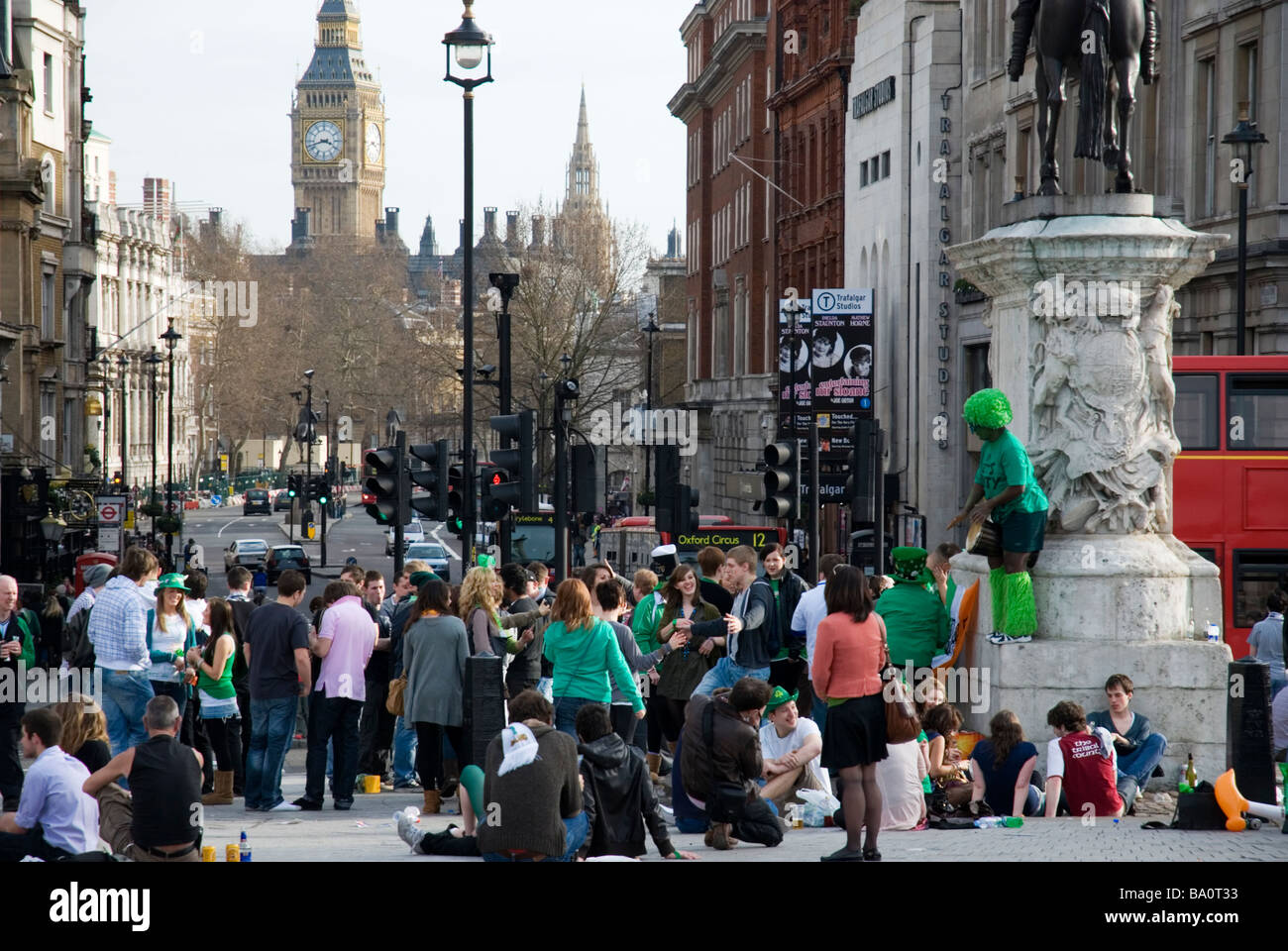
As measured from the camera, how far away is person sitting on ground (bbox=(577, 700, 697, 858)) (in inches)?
396

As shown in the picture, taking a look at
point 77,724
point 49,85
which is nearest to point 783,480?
point 77,724

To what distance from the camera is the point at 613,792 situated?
33.3 feet

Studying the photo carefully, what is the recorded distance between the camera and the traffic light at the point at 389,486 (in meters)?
19.8

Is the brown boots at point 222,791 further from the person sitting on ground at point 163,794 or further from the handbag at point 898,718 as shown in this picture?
the handbag at point 898,718

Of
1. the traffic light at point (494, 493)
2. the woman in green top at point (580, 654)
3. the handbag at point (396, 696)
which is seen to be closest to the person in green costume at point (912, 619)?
the woman in green top at point (580, 654)

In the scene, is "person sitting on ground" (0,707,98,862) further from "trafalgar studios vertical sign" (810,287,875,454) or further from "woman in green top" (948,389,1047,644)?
"trafalgar studios vertical sign" (810,287,875,454)

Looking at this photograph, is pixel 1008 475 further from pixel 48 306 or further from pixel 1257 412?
pixel 48 306

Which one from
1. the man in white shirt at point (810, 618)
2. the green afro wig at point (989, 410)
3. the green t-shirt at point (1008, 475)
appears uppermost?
the green afro wig at point (989, 410)

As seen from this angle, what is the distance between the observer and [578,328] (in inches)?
2810

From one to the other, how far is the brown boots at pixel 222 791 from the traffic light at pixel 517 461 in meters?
4.16

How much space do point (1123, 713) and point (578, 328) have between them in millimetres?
59869

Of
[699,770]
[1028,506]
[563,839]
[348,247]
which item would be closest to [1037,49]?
[1028,506]

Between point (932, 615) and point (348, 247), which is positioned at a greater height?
point (348, 247)
